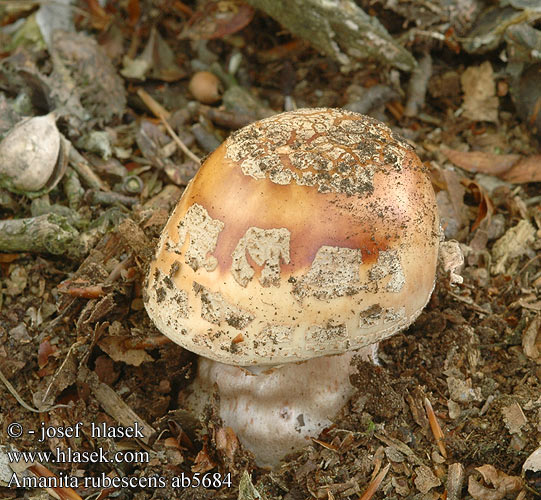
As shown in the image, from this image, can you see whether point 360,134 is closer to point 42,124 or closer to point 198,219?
point 198,219

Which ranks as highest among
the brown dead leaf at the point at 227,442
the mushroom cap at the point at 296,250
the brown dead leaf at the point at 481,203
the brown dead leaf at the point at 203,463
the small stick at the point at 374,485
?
the mushroom cap at the point at 296,250

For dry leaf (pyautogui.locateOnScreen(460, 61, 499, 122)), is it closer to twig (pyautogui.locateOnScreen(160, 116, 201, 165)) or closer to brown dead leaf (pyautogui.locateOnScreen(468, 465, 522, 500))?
twig (pyautogui.locateOnScreen(160, 116, 201, 165))

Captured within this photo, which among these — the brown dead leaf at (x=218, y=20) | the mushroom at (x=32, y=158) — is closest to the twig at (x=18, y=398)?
the mushroom at (x=32, y=158)

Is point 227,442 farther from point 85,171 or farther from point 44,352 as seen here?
point 85,171

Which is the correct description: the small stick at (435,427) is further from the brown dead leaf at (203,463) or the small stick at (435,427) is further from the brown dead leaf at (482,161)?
the brown dead leaf at (482,161)

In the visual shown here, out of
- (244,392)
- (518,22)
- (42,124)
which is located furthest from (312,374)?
(518,22)

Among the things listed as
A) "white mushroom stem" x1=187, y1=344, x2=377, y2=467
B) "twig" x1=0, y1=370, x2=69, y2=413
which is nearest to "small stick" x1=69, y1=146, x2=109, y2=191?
"twig" x1=0, y1=370, x2=69, y2=413

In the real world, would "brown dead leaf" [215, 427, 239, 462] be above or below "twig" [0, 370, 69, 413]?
below
